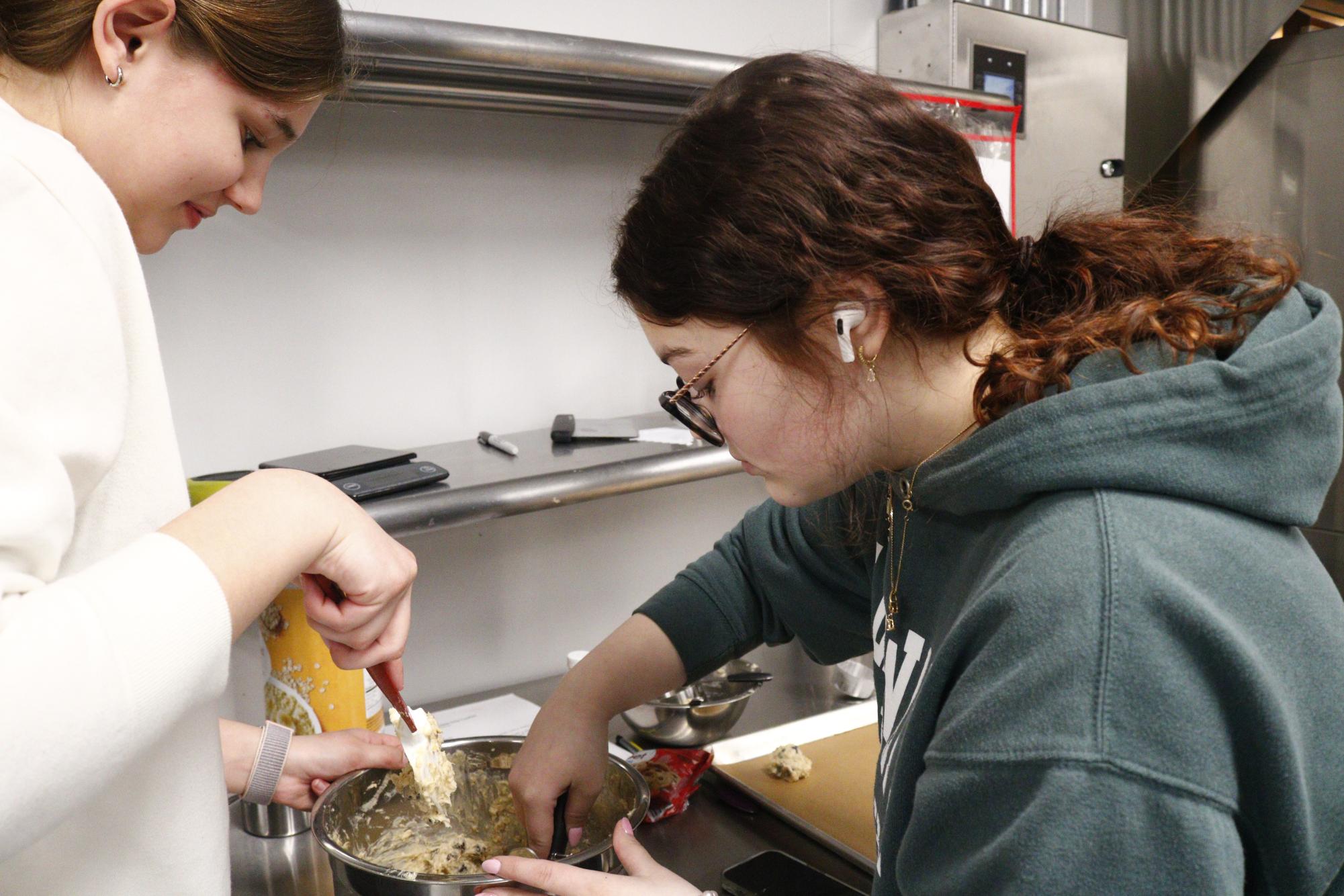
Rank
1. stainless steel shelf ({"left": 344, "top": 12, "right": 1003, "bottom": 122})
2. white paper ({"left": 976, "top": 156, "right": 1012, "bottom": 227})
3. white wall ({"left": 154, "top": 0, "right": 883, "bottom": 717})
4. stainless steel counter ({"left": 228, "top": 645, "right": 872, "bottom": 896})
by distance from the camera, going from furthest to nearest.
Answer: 1. white paper ({"left": 976, "top": 156, "right": 1012, "bottom": 227})
2. white wall ({"left": 154, "top": 0, "right": 883, "bottom": 717})
3. stainless steel shelf ({"left": 344, "top": 12, "right": 1003, "bottom": 122})
4. stainless steel counter ({"left": 228, "top": 645, "right": 872, "bottom": 896})

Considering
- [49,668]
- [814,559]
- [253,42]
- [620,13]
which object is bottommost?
[814,559]

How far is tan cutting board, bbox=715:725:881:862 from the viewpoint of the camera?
51.7 inches

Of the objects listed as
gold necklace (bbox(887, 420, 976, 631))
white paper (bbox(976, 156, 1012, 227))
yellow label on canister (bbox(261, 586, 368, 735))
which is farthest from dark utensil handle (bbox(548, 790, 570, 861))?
white paper (bbox(976, 156, 1012, 227))

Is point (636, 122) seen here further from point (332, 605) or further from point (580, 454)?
point (332, 605)

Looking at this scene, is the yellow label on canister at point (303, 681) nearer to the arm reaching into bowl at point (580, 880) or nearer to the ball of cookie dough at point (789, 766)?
the arm reaching into bowl at point (580, 880)

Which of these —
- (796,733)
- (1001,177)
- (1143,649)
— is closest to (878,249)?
(1143,649)

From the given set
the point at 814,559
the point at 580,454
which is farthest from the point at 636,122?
the point at 814,559

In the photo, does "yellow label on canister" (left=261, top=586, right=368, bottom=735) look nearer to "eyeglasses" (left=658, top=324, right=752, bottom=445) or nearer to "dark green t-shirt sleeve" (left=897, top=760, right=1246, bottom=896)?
"eyeglasses" (left=658, top=324, right=752, bottom=445)

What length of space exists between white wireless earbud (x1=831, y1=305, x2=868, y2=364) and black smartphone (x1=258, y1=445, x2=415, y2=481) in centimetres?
80

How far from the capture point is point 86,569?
61cm

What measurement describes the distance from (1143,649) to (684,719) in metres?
0.94

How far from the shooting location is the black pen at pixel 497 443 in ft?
5.40

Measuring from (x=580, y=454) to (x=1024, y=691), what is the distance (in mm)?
1040

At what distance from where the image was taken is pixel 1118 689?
0.65 metres
